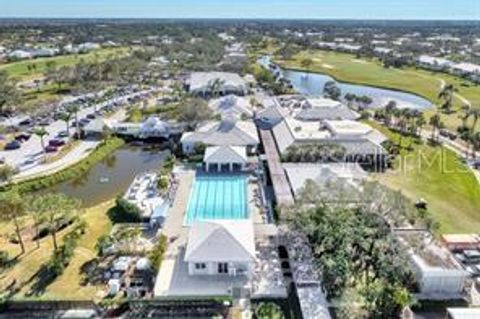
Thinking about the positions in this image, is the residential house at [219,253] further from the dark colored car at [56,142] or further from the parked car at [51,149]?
the dark colored car at [56,142]

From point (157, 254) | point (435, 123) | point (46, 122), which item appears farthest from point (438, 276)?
point (46, 122)

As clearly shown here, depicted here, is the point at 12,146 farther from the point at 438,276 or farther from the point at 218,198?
the point at 438,276

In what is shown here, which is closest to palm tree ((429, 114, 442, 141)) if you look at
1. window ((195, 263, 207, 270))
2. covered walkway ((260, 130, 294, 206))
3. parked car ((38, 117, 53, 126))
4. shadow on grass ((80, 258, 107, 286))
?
covered walkway ((260, 130, 294, 206))

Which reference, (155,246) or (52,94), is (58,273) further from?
(52,94)

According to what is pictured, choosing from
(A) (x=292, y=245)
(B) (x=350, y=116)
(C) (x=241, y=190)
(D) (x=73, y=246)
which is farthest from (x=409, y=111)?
(D) (x=73, y=246)

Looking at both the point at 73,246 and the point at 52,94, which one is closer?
the point at 73,246

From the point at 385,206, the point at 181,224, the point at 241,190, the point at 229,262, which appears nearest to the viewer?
the point at 229,262

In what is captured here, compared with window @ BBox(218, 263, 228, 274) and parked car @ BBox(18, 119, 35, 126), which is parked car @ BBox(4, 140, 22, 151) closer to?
parked car @ BBox(18, 119, 35, 126)
